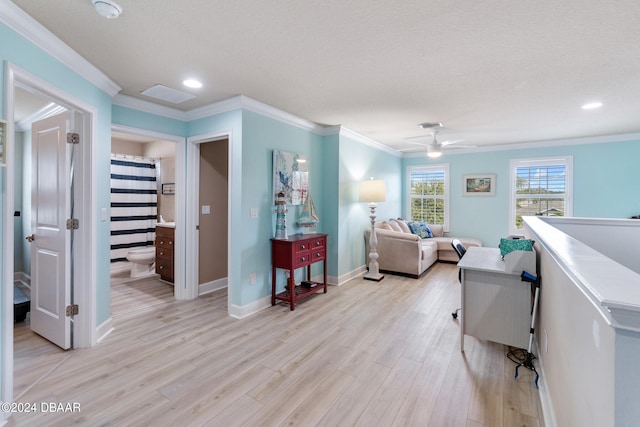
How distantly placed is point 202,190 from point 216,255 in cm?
98

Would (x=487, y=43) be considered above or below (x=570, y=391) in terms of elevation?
above

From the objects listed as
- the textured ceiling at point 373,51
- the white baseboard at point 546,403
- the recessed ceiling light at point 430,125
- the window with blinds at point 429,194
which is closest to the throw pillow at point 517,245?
the white baseboard at point 546,403

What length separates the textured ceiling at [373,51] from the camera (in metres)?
1.74

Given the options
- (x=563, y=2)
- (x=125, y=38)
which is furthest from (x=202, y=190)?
(x=563, y=2)

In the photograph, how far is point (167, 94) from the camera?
3.08 m

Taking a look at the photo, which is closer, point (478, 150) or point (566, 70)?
point (566, 70)

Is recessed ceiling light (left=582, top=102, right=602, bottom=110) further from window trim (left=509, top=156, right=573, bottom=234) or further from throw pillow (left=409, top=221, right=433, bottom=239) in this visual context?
throw pillow (left=409, top=221, right=433, bottom=239)

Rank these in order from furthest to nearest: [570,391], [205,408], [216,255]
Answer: [216,255] → [205,408] → [570,391]

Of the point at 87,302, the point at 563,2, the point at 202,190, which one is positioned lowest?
the point at 87,302

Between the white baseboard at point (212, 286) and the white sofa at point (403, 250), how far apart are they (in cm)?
254

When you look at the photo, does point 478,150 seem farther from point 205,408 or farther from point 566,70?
point 205,408

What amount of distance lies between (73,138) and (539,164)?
722cm

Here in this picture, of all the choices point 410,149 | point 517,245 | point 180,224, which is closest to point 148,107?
point 180,224

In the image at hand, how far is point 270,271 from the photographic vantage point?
145 inches
